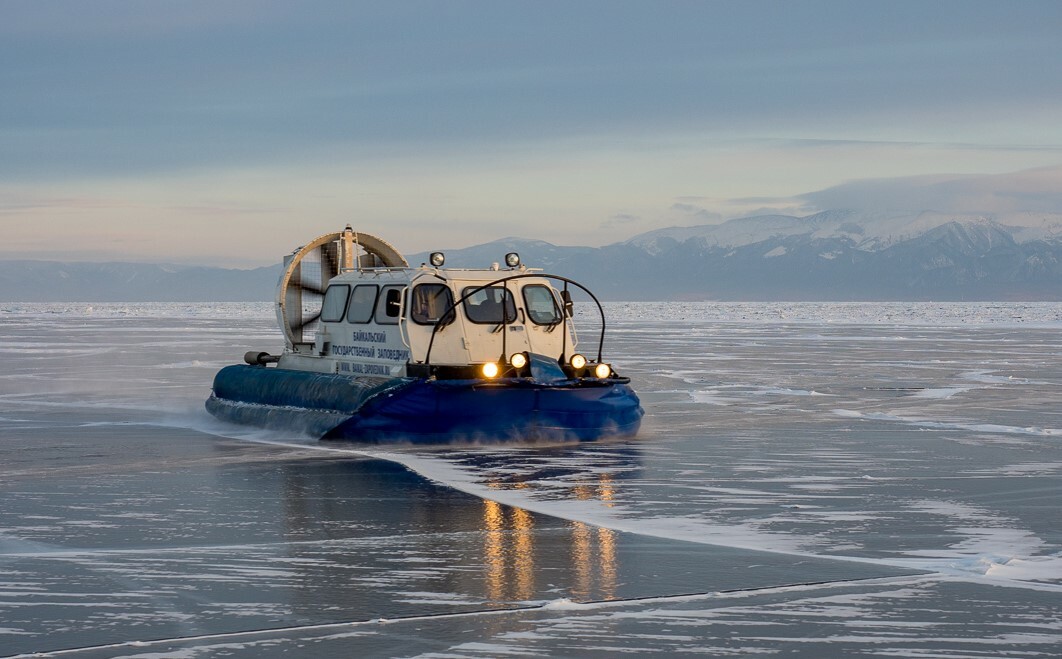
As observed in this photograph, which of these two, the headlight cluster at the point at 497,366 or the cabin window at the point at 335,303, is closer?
the headlight cluster at the point at 497,366

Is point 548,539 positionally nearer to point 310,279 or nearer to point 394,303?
point 394,303

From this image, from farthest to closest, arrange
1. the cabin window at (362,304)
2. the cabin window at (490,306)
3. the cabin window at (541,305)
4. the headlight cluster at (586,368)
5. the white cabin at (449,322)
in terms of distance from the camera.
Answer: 1. the cabin window at (362,304)
2. the cabin window at (541,305)
3. the cabin window at (490,306)
4. the white cabin at (449,322)
5. the headlight cluster at (586,368)

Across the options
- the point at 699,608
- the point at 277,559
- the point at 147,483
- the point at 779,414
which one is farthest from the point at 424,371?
the point at 699,608

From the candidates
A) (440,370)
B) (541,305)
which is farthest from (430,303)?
(541,305)

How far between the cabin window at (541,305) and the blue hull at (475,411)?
1.31 metres

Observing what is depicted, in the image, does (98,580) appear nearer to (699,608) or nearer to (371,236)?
(699,608)

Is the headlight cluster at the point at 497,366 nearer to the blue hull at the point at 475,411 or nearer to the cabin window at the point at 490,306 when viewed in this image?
the blue hull at the point at 475,411

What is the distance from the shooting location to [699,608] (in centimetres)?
652

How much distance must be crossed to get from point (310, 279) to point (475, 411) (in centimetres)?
477

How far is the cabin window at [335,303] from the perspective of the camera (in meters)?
16.5

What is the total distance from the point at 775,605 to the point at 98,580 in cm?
341

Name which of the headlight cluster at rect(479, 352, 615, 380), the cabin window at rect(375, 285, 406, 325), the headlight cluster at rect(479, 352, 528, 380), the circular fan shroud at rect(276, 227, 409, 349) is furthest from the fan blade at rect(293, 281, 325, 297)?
the headlight cluster at rect(479, 352, 528, 380)

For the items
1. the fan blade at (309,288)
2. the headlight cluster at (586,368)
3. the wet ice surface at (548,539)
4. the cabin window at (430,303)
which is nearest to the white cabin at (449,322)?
the cabin window at (430,303)

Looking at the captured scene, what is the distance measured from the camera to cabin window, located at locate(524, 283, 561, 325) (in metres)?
15.5
